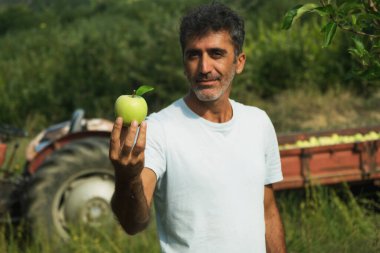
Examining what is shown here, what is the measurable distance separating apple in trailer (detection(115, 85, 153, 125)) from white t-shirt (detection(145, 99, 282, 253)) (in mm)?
221

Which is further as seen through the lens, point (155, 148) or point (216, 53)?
point (216, 53)

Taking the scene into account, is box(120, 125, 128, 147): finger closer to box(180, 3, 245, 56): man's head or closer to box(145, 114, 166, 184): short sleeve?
box(145, 114, 166, 184): short sleeve

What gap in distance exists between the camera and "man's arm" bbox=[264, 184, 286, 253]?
8.91ft

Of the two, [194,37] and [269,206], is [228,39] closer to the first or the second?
[194,37]

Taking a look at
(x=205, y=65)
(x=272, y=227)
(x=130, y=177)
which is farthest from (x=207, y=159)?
(x=272, y=227)

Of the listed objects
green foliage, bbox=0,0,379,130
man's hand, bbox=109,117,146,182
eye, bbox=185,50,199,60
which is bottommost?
man's hand, bbox=109,117,146,182

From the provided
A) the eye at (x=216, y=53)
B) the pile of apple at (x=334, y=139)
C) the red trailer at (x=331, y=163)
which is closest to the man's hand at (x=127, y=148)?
the eye at (x=216, y=53)

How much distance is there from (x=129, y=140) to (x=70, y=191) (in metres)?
4.35

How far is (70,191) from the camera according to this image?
20.1 ft

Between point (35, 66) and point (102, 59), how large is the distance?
10.9 ft

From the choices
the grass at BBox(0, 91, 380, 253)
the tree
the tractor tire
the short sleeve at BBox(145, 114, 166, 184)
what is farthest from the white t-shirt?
the tractor tire

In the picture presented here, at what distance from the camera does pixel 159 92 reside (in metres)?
15.3

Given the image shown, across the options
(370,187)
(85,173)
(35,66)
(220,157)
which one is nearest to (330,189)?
(370,187)

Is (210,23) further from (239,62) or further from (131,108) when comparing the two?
(131,108)
